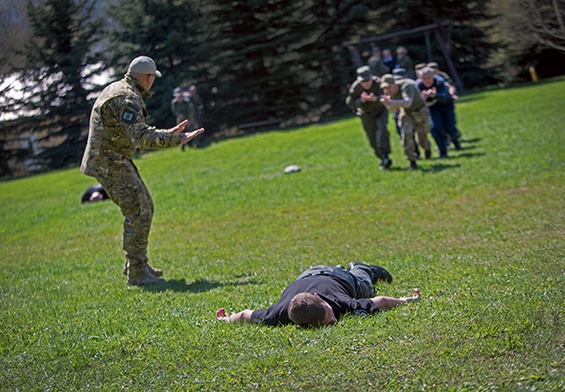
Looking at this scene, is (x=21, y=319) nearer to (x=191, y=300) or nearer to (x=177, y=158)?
(x=191, y=300)

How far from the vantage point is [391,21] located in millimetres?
40000

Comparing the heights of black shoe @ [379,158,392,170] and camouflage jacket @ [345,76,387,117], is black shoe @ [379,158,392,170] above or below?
below

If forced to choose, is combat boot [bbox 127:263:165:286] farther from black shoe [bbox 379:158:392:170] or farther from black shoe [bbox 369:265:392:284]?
black shoe [bbox 379:158:392:170]

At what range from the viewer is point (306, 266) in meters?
9.34

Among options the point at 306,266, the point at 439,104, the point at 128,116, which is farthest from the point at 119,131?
the point at 439,104

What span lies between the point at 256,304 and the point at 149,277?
2301mm

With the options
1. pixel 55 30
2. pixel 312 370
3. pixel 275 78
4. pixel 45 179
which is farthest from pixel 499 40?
pixel 312 370

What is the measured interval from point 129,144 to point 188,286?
1.85m

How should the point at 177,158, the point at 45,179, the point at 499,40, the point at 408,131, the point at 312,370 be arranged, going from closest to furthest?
1. the point at 312,370
2. the point at 408,131
3. the point at 177,158
4. the point at 45,179
5. the point at 499,40

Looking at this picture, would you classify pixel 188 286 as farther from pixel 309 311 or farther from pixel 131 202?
pixel 309 311

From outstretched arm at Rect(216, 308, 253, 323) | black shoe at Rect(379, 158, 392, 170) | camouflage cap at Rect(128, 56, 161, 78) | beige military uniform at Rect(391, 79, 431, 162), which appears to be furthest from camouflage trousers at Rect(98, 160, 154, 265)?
Result: black shoe at Rect(379, 158, 392, 170)

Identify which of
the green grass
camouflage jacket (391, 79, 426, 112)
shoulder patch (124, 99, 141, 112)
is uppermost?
shoulder patch (124, 99, 141, 112)

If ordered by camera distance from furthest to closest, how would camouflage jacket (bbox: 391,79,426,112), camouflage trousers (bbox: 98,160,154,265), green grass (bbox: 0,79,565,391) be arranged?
camouflage jacket (bbox: 391,79,426,112) → camouflage trousers (bbox: 98,160,154,265) → green grass (bbox: 0,79,565,391)

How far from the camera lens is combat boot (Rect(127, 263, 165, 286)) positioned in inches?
364
